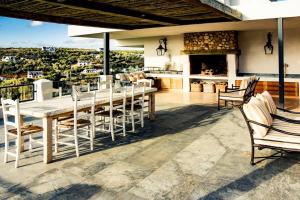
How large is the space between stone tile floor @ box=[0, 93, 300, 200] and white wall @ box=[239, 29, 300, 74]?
6.47 meters

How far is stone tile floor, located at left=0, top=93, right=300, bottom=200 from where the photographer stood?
3.15 m

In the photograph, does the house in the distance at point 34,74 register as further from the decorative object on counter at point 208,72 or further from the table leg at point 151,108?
the table leg at point 151,108

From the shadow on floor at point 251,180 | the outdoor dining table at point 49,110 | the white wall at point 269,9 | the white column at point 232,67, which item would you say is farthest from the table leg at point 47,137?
the white column at point 232,67

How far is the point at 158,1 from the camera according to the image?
5.23 metres

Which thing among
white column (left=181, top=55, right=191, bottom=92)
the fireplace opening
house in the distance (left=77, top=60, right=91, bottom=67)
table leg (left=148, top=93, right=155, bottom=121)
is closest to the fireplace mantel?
white column (left=181, top=55, right=191, bottom=92)

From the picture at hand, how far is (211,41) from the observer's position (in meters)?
11.4

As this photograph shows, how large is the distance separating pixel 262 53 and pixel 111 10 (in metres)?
7.35

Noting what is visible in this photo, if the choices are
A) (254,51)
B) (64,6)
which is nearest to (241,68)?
(254,51)

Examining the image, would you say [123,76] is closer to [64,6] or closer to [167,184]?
[64,6]

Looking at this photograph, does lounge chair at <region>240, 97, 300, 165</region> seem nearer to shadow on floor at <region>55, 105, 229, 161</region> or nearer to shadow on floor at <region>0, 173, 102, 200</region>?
shadow on floor at <region>55, 105, 229, 161</region>

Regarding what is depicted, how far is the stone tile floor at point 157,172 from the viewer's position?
3.15 meters

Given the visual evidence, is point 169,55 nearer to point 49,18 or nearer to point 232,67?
point 232,67

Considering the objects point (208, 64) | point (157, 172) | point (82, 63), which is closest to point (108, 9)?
point (157, 172)

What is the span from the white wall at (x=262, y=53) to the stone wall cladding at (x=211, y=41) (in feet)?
2.16
